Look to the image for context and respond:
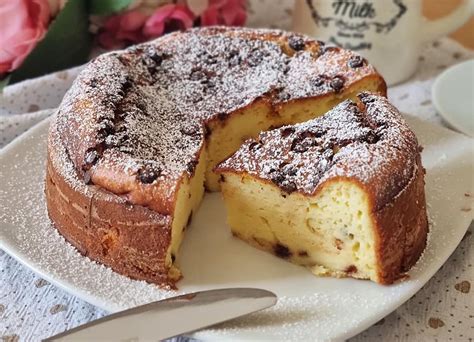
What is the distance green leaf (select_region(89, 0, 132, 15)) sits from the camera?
221 cm

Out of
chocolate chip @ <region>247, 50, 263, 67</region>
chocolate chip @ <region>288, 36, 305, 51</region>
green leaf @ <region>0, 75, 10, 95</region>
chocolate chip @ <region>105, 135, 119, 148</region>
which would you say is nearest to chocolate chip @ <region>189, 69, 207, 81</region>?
chocolate chip @ <region>247, 50, 263, 67</region>

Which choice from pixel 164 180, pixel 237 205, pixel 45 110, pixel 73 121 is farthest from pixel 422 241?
pixel 45 110

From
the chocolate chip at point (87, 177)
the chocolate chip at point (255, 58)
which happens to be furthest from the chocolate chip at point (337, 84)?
the chocolate chip at point (87, 177)

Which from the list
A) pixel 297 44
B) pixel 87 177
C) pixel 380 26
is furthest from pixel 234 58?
pixel 87 177

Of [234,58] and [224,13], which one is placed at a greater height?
[234,58]

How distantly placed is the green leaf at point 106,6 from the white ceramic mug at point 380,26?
1.74ft

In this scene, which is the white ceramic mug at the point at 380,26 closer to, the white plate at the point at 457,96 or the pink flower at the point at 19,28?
the white plate at the point at 457,96

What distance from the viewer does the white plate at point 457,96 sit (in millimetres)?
2082

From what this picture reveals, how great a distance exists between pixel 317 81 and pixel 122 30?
76 centimetres

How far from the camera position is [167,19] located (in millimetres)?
2303

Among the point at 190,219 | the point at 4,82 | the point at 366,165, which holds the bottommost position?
the point at 4,82

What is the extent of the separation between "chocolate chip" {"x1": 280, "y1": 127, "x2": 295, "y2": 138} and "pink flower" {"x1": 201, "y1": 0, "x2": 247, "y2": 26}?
81 centimetres

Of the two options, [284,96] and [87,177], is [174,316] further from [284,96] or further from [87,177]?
[284,96]

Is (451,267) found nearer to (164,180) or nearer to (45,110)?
(164,180)
